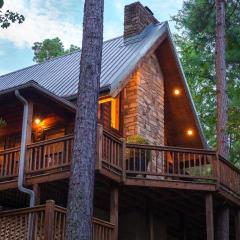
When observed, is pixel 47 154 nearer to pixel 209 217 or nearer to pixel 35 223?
pixel 35 223

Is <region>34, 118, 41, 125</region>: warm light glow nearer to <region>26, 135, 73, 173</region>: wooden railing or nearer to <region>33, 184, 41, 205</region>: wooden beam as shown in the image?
<region>26, 135, 73, 173</region>: wooden railing

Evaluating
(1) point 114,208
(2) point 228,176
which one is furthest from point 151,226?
(1) point 114,208

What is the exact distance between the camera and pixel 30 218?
13023 mm

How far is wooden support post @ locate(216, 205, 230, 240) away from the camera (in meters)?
17.3

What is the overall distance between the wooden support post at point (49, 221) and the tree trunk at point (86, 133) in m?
1.48

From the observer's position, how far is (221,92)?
19.3 m

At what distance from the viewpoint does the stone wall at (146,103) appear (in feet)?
65.3

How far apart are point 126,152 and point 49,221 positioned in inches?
174

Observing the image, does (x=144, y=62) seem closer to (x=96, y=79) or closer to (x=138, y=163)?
→ (x=138, y=163)

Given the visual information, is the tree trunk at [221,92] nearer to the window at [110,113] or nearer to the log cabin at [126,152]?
the log cabin at [126,152]

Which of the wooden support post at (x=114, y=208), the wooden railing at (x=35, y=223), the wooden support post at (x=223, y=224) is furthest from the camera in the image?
the wooden support post at (x=223, y=224)

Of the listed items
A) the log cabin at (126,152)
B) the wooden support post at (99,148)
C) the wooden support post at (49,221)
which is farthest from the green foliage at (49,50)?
the wooden support post at (49,221)

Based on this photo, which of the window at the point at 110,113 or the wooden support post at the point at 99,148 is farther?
the window at the point at 110,113

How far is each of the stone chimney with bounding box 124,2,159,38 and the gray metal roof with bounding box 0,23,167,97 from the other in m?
0.28
